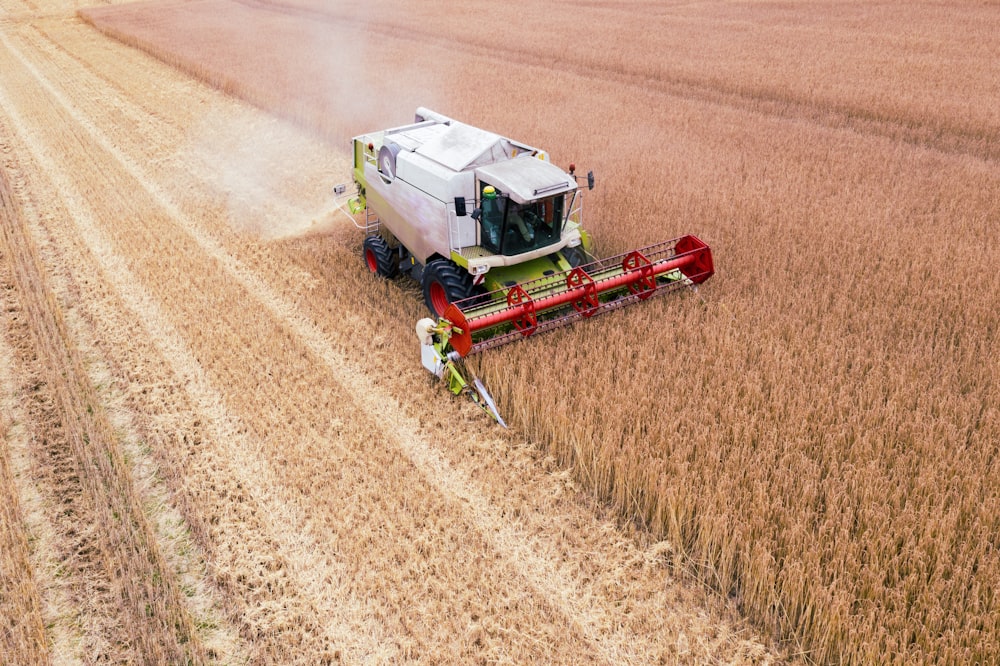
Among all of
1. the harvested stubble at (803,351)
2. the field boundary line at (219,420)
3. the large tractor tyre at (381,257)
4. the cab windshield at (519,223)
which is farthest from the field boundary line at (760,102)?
the field boundary line at (219,420)

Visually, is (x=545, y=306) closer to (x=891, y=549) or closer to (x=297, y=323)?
(x=297, y=323)

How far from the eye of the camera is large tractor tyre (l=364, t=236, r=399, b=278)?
8.95 m

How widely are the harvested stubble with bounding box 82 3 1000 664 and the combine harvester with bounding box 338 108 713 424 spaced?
1.15ft

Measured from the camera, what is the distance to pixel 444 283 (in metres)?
7.50

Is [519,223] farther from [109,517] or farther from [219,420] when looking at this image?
[109,517]

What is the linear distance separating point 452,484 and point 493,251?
2764 mm

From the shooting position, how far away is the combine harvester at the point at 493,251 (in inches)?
274

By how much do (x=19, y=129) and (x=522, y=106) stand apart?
1150 centimetres

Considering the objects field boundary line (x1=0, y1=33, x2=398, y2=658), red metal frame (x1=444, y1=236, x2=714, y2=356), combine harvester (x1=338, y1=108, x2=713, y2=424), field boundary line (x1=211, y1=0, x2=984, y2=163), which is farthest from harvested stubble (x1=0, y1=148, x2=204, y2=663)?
field boundary line (x1=211, y1=0, x2=984, y2=163)

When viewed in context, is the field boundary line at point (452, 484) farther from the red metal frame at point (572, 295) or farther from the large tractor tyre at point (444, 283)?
the large tractor tyre at point (444, 283)

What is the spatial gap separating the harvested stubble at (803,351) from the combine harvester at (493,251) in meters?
0.35

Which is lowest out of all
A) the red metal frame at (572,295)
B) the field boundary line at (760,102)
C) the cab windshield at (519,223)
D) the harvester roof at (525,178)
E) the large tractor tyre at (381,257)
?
the large tractor tyre at (381,257)

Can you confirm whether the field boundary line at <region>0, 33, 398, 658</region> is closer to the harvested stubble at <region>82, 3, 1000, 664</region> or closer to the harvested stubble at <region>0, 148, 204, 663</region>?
the harvested stubble at <region>0, 148, 204, 663</region>

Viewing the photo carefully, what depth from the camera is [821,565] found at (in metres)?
4.62
